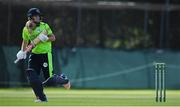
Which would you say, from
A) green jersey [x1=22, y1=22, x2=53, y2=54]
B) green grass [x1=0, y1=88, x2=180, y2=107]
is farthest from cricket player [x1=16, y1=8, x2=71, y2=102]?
green grass [x1=0, y1=88, x2=180, y2=107]

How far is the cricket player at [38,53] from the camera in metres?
17.0

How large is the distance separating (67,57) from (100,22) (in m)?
5.53

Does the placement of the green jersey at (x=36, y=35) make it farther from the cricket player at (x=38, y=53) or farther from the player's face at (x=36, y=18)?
the player's face at (x=36, y=18)

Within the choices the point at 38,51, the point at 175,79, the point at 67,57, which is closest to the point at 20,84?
the point at 67,57

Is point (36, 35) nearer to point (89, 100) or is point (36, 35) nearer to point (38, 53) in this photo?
point (38, 53)

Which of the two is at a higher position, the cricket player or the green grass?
the cricket player

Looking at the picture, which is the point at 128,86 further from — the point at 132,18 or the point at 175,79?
the point at 132,18

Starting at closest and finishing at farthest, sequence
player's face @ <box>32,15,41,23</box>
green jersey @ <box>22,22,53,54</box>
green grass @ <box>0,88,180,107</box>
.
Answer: player's face @ <box>32,15,41,23</box> → green jersey @ <box>22,22,53,54</box> → green grass @ <box>0,88,180,107</box>

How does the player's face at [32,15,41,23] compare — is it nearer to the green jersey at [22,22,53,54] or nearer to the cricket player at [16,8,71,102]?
the cricket player at [16,8,71,102]

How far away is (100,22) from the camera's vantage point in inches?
1389

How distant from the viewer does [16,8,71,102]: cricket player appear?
55.7 ft

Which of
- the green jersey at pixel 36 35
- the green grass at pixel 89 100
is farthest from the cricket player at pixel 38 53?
the green grass at pixel 89 100

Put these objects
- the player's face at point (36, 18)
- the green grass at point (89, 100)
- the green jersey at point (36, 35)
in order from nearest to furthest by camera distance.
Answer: the player's face at point (36, 18) → the green jersey at point (36, 35) → the green grass at point (89, 100)

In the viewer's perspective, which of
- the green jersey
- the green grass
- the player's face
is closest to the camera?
the player's face
